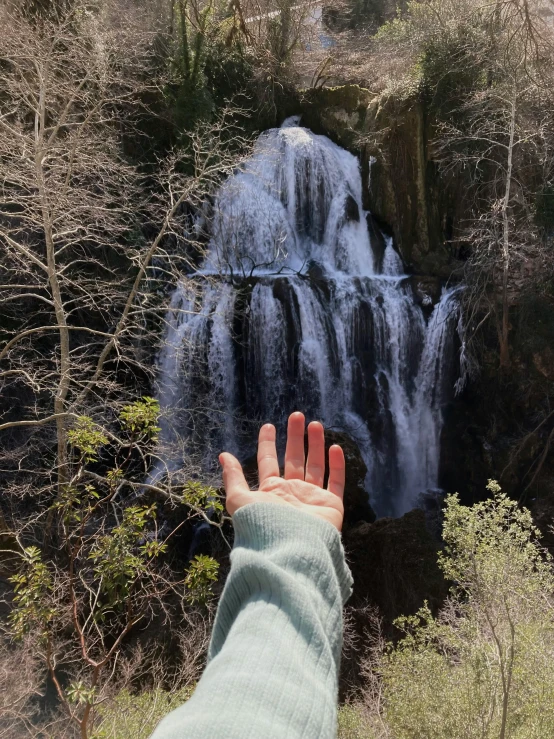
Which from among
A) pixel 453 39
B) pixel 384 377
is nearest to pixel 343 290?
pixel 384 377

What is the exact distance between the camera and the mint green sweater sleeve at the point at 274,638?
2.74 ft

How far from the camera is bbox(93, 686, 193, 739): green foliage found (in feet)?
17.2

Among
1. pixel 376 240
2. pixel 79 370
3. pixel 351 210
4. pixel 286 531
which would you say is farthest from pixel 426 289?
pixel 286 531

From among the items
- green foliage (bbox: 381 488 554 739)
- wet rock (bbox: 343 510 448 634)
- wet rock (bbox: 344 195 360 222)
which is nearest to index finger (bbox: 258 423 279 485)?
green foliage (bbox: 381 488 554 739)

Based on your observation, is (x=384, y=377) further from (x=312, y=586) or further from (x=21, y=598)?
(x=312, y=586)

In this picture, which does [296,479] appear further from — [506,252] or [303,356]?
[303,356]

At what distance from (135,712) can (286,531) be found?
5.91 meters

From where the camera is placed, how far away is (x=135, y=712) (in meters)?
5.66

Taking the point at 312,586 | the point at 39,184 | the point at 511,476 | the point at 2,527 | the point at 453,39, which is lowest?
the point at 511,476

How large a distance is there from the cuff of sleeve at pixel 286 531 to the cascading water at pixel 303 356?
8.75 m

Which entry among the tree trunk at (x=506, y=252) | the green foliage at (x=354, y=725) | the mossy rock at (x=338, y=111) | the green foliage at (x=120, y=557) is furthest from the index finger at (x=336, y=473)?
the mossy rock at (x=338, y=111)

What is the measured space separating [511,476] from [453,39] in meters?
10.3

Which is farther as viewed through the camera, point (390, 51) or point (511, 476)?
point (390, 51)

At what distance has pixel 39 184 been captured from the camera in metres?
5.74
